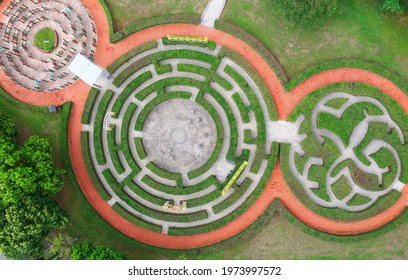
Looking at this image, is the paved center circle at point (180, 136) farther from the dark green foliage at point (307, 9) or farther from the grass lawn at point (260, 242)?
the dark green foliage at point (307, 9)

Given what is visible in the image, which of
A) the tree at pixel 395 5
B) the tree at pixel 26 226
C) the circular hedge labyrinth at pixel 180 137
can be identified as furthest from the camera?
the circular hedge labyrinth at pixel 180 137

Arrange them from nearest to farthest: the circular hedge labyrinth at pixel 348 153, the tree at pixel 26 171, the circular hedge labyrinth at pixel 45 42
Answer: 1. the tree at pixel 26 171
2. the circular hedge labyrinth at pixel 348 153
3. the circular hedge labyrinth at pixel 45 42

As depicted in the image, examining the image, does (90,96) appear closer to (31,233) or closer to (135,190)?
(135,190)

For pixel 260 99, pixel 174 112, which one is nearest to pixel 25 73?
pixel 174 112

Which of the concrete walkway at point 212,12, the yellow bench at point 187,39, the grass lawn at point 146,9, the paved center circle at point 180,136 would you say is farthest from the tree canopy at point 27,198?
the concrete walkway at point 212,12

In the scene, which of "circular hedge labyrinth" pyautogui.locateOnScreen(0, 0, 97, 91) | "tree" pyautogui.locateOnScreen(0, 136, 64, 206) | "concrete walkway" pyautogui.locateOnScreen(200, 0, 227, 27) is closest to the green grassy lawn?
"concrete walkway" pyautogui.locateOnScreen(200, 0, 227, 27)
